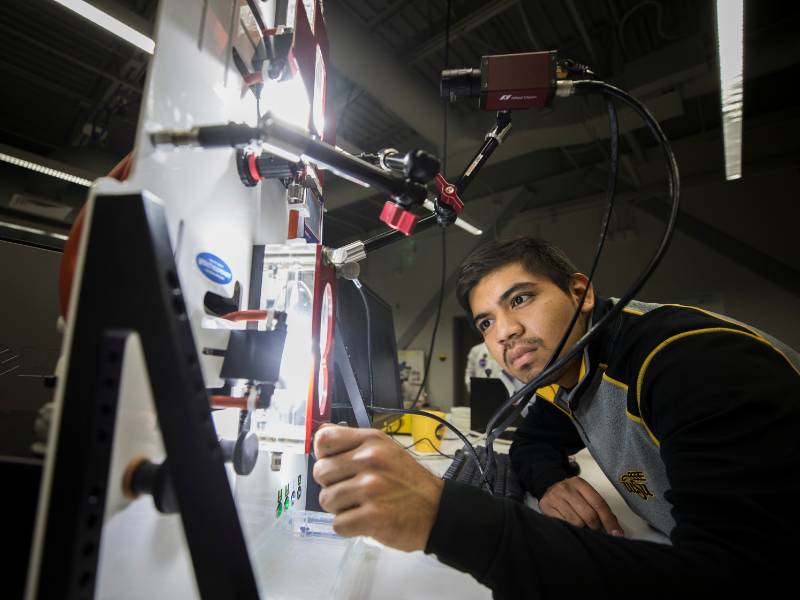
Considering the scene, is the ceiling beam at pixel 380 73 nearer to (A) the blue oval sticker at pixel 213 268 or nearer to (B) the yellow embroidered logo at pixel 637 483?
(A) the blue oval sticker at pixel 213 268

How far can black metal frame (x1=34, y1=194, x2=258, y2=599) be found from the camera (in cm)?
25

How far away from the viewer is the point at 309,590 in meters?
0.44

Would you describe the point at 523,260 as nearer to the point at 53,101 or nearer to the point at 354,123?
the point at 354,123

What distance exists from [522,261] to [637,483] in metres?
0.51

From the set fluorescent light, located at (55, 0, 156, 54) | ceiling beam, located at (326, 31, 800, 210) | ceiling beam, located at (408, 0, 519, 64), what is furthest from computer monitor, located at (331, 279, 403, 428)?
ceiling beam, located at (326, 31, 800, 210)

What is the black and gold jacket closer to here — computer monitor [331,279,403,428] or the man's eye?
the man's eye

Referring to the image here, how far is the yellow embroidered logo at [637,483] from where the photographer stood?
0.70m

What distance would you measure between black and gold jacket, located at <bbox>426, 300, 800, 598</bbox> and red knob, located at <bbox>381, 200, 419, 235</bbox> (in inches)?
11.9

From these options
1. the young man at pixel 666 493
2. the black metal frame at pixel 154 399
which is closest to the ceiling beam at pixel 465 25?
the young man at pixel 666 493

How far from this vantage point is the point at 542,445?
38.6 inches

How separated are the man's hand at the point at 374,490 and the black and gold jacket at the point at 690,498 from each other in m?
0.02

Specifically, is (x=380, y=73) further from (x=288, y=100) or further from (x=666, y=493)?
(x=666, y=493)

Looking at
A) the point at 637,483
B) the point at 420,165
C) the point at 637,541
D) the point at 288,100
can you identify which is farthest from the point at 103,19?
the point at 637,483

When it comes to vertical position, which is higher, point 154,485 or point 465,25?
point 465,25
